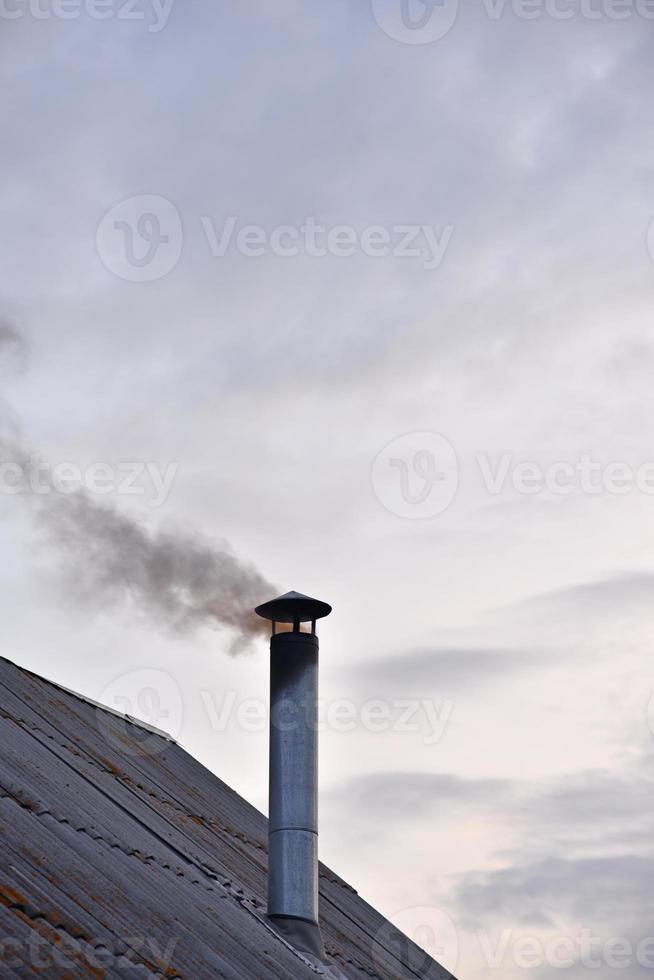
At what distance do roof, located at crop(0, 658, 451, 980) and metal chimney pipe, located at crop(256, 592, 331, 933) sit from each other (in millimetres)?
335

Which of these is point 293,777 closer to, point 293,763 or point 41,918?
point 293,763

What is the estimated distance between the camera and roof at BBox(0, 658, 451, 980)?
289 inches

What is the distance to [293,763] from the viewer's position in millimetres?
11352

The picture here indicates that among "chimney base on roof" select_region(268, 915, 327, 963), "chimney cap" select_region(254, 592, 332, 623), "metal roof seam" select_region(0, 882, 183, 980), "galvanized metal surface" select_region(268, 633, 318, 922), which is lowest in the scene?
"metal roof seam" select_region(0, 882, 183, 980)

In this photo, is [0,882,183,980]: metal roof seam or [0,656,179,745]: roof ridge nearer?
[0,882,183,980]: metal roof seam

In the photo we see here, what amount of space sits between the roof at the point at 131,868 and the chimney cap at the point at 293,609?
198 cm

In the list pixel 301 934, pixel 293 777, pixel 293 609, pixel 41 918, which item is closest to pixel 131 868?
pixel 41 918

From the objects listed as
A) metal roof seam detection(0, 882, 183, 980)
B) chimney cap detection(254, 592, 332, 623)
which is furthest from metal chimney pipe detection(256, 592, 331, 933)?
metal roof seam detection(0, 882, 183, 980)

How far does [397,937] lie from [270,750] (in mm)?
3507

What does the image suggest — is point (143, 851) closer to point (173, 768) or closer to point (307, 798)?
point (307, 798)

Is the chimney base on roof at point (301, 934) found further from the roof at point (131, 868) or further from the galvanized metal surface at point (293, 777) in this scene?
the roof at point (131, 868)

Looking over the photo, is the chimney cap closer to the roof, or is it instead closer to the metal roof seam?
the roof

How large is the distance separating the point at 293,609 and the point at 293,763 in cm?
140

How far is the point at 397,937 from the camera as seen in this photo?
1374 cm
